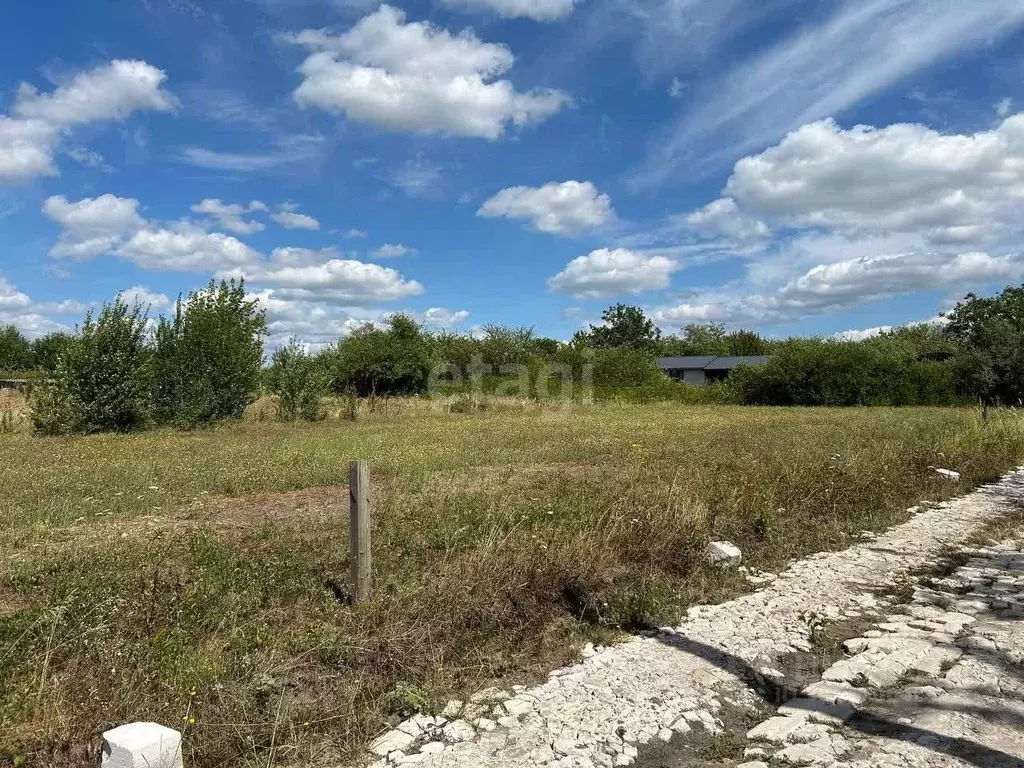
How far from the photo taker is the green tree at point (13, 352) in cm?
5594

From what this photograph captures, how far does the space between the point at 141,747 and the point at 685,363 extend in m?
63.6

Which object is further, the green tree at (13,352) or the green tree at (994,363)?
the green tree at (13,352)

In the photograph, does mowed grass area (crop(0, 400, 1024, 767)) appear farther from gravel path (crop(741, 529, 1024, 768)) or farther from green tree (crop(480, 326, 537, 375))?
green tree (crop(480, 326, 537, 375))

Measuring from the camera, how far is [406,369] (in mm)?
34750

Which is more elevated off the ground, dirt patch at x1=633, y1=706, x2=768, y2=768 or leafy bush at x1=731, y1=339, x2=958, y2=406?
leafy bush at x1=731, y1=339, x2=958, y2=406

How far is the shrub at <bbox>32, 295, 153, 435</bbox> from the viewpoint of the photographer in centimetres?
1725

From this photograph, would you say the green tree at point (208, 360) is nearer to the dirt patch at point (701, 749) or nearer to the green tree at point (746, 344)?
the dirt patch at point (701, 749)

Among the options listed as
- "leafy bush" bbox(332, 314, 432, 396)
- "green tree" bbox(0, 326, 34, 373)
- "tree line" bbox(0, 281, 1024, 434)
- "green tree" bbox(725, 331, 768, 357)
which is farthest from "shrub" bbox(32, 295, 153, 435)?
"green tree" bbox(725, 331, 768, 357)

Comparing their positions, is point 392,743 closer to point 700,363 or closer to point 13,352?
point 700,363

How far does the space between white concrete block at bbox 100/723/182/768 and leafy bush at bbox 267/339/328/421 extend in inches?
818

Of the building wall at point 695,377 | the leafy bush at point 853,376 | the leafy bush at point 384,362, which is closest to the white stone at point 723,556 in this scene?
the leafy bush at point 384,362

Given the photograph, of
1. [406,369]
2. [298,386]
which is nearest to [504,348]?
[406,369]

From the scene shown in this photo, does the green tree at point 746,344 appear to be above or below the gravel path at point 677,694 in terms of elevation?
above

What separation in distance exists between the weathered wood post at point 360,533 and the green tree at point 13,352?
209 feet
